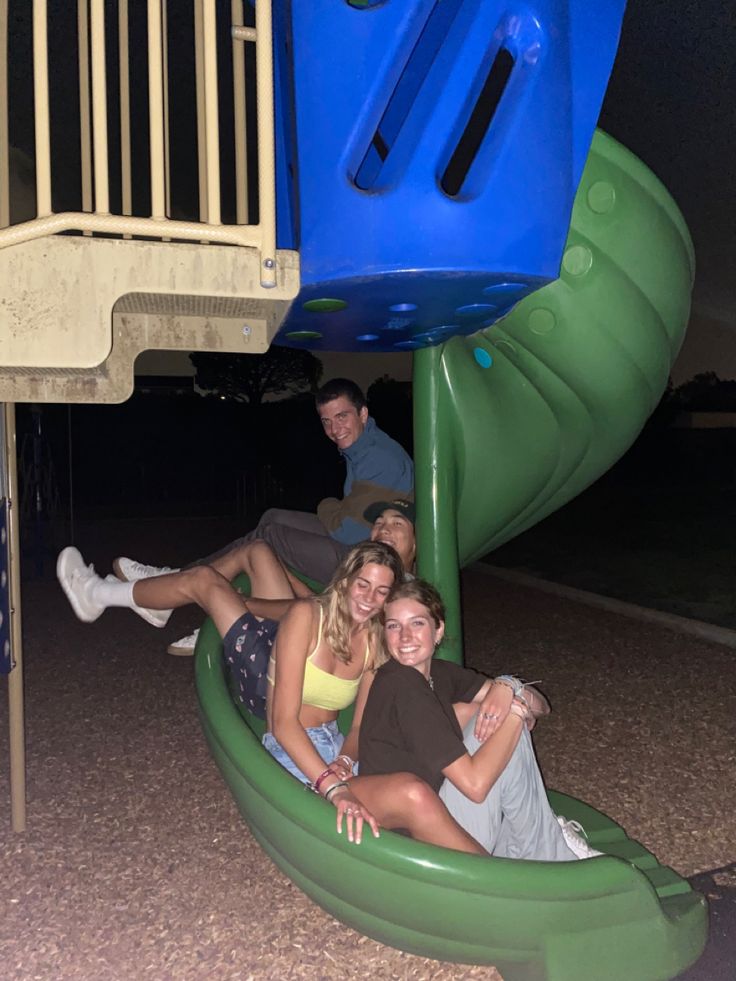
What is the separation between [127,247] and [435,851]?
5.44 feet

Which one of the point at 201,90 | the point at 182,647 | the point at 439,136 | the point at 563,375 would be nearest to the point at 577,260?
the point at 563,375

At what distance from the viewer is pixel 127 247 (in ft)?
6.51

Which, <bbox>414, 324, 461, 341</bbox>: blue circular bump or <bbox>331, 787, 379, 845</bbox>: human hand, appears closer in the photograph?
<bbox>331, 787, 379, 845</bbox>: human hand

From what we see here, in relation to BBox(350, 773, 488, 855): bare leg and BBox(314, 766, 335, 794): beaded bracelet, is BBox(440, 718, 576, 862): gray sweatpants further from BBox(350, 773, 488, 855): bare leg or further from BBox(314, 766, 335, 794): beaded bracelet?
BBox(314, 766, 335, 794): beaded bracelet

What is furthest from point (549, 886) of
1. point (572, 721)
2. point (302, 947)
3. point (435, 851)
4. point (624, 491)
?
point (624, 491)

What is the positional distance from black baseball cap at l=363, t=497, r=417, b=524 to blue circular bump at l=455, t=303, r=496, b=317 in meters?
0.94

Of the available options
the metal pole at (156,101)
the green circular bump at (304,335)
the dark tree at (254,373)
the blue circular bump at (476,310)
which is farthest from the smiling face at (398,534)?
the dark tree at (254,373)

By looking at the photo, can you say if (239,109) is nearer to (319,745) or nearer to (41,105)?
(41,105)

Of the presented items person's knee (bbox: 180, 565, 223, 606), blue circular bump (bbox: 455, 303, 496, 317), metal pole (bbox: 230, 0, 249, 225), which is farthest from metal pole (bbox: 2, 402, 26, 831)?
blue circular bump (bbox: 455, 303, 496, 317)

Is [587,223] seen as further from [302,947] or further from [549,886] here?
[302,947]

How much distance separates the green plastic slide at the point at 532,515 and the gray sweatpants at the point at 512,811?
10.0 inches

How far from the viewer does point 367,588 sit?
2654 millimetres

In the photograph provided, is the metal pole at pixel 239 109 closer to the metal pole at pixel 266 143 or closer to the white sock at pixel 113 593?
the metal pole at pixel 266 143

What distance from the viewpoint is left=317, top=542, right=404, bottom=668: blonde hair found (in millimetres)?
2652
